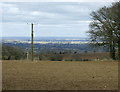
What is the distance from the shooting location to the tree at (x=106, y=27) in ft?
110

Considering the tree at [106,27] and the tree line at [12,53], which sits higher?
the tree at [106,27]

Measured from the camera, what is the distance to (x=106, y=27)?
3450cm

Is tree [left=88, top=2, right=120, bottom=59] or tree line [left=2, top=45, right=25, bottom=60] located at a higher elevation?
tree [left=88, top=2, right=120, bottom=59]

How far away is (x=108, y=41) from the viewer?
3503 cm

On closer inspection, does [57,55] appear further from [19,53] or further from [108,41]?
[108,41]

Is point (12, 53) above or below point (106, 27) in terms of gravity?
below

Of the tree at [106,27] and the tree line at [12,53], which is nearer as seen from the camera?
the tree at [106,27]

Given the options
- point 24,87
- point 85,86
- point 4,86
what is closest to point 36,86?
point 24,87

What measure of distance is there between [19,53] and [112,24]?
50.6ft

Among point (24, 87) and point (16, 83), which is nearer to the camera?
point (24, 87)

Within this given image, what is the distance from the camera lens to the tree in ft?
110

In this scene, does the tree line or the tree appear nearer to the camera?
the tree

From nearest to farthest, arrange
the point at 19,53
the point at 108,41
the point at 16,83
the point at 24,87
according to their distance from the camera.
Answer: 1. the point at 24,87
2. the point at 16,83
3. the point at 108,41
4. the point at 19,53

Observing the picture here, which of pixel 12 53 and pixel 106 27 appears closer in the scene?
pixel 106 27
